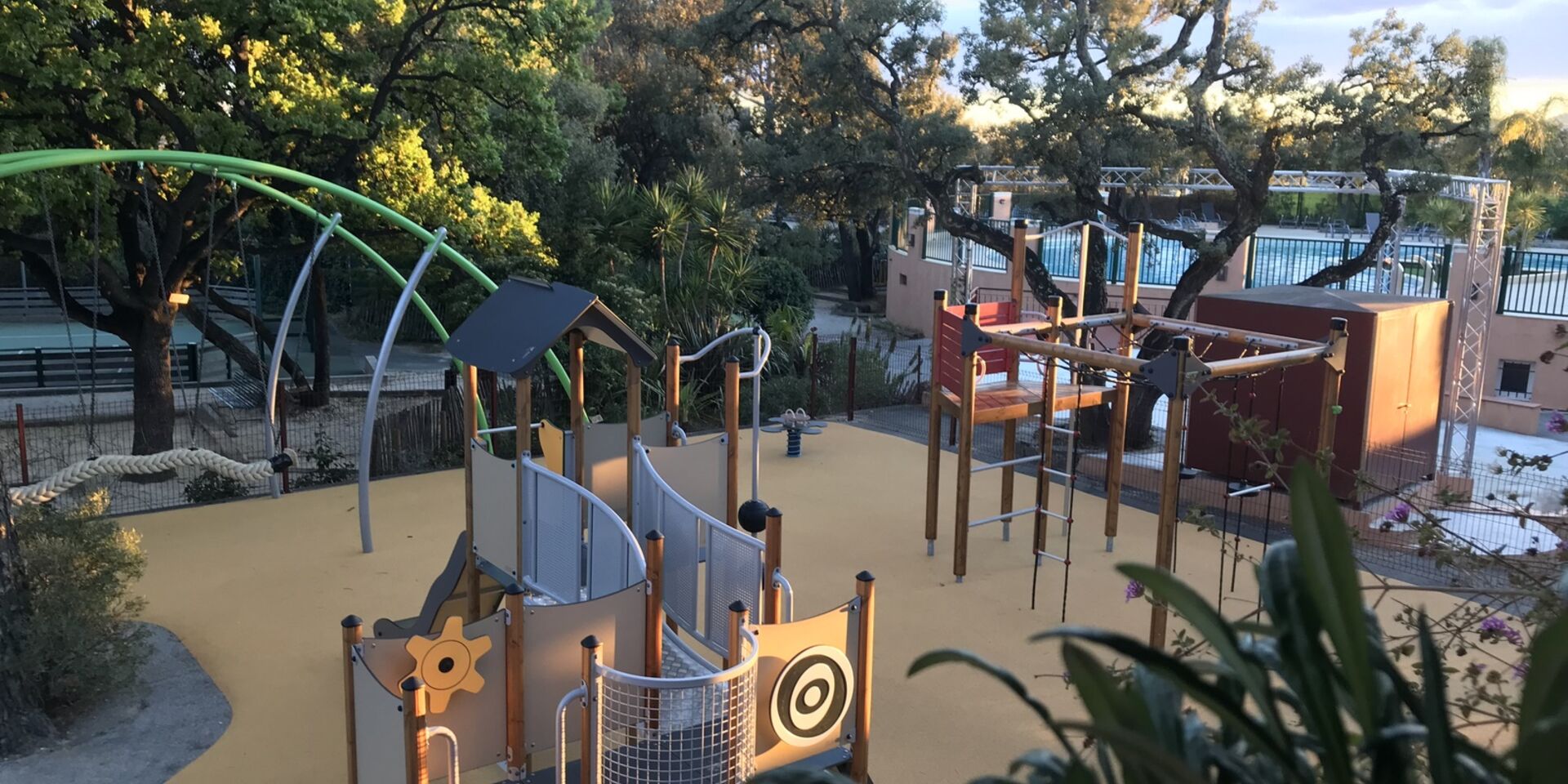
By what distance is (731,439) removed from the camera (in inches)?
332

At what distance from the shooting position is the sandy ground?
666cm

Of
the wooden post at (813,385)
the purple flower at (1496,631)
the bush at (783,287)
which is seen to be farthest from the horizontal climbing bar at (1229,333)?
the bush at (783,287)

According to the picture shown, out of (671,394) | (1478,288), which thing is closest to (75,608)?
(671,394)

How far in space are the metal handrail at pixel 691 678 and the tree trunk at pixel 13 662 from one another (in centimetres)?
386

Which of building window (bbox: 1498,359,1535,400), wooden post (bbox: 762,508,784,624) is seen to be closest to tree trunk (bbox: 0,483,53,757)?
wooden post (bbox: 762,508,784,624)

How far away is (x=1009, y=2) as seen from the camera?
15219 mm

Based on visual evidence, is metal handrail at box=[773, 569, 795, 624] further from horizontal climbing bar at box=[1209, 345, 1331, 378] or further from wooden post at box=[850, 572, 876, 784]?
horizontal climbing bar at box=[1209, 345, 1331, 378]

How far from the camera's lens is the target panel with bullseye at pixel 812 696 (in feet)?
19.7

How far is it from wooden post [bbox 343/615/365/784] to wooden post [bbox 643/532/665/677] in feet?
4.67

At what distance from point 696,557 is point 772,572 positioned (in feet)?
2.83

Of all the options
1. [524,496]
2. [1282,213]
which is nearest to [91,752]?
[524,496]

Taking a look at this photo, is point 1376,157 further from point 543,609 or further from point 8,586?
point 8,586

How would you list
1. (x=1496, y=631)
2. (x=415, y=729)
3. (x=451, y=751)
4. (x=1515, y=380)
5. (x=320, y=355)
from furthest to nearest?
(x=1515, y=380) < (x=320, y=355) < (x=451, y=751) < (x=415, y=729) < (x=1496, y=631)

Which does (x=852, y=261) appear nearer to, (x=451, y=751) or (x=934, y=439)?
(x=934, y=439)
